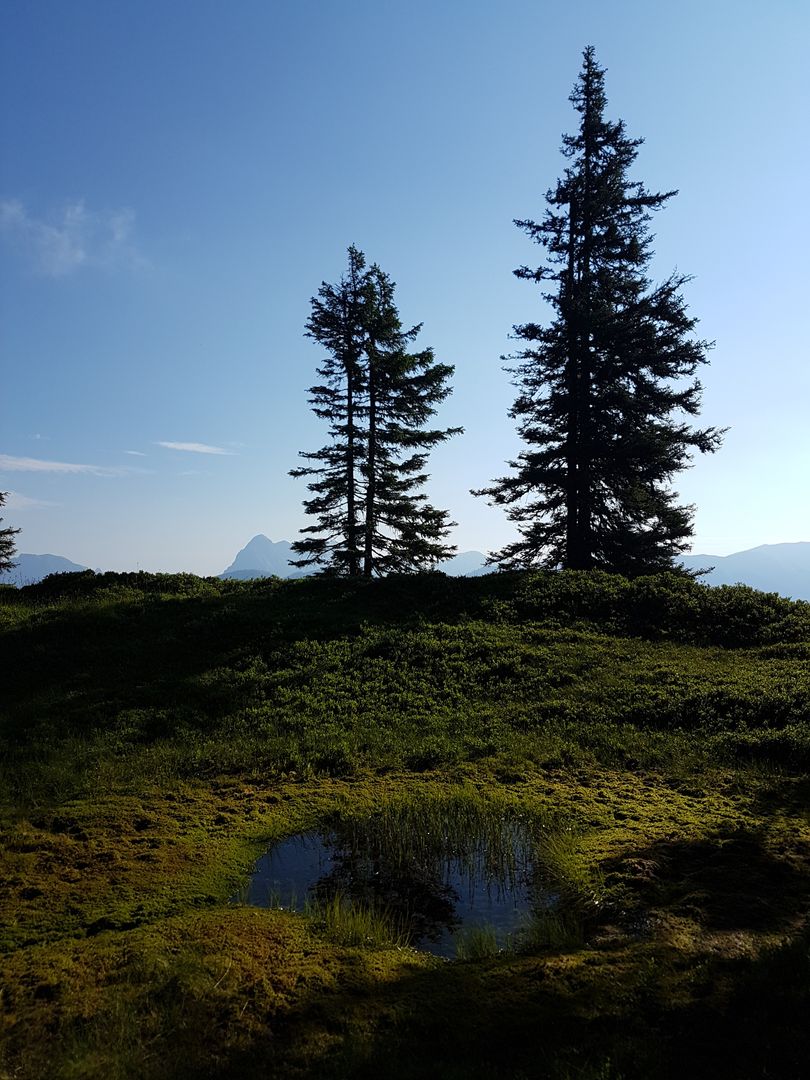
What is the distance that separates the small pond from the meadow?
0.18m

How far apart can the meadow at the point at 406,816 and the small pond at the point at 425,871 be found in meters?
0.18

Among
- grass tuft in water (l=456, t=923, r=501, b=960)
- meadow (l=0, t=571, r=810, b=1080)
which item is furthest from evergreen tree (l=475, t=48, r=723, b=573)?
grass tuft in water (l=456, t=923, r=501, b=960)

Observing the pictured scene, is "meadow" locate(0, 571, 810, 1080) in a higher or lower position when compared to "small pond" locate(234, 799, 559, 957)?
higher

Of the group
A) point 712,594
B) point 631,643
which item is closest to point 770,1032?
point 631,643

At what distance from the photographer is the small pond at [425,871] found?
6.21 metres

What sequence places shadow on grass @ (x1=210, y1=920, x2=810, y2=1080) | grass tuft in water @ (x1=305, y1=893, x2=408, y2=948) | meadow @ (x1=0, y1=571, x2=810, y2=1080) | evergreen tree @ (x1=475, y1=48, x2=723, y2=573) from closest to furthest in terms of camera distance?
shadow on grass @ (x1=210, y1=920, x2=810, y2=1080)
meadow @ (x1=0, y1=571, x2=810, y2=1080)
grass tuft in water @ (x1=305, y1=893, x2=408, y2=948)
evergreen tree @ (x1=475, y1=48, x2=723, y2=573)

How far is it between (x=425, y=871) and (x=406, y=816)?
1301 millimetres

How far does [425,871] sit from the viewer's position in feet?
23.7

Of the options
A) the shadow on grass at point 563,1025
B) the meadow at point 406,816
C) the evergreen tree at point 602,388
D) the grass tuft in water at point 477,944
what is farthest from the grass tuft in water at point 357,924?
the evergreen tree at point 602,388

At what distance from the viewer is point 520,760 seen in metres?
10.5

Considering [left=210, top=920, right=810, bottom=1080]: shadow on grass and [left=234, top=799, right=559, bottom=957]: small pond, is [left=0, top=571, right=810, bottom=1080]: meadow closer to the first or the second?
[left=210, top=920, right=810, bottom=1080]: shadow on grass

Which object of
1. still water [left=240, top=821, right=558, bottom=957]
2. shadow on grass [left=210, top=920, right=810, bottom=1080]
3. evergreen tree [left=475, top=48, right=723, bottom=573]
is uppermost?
evergreen tree [left=475, top=48, right=723, bottom=573]

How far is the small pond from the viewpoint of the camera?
6.21 m

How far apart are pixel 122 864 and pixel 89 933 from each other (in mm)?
1376
